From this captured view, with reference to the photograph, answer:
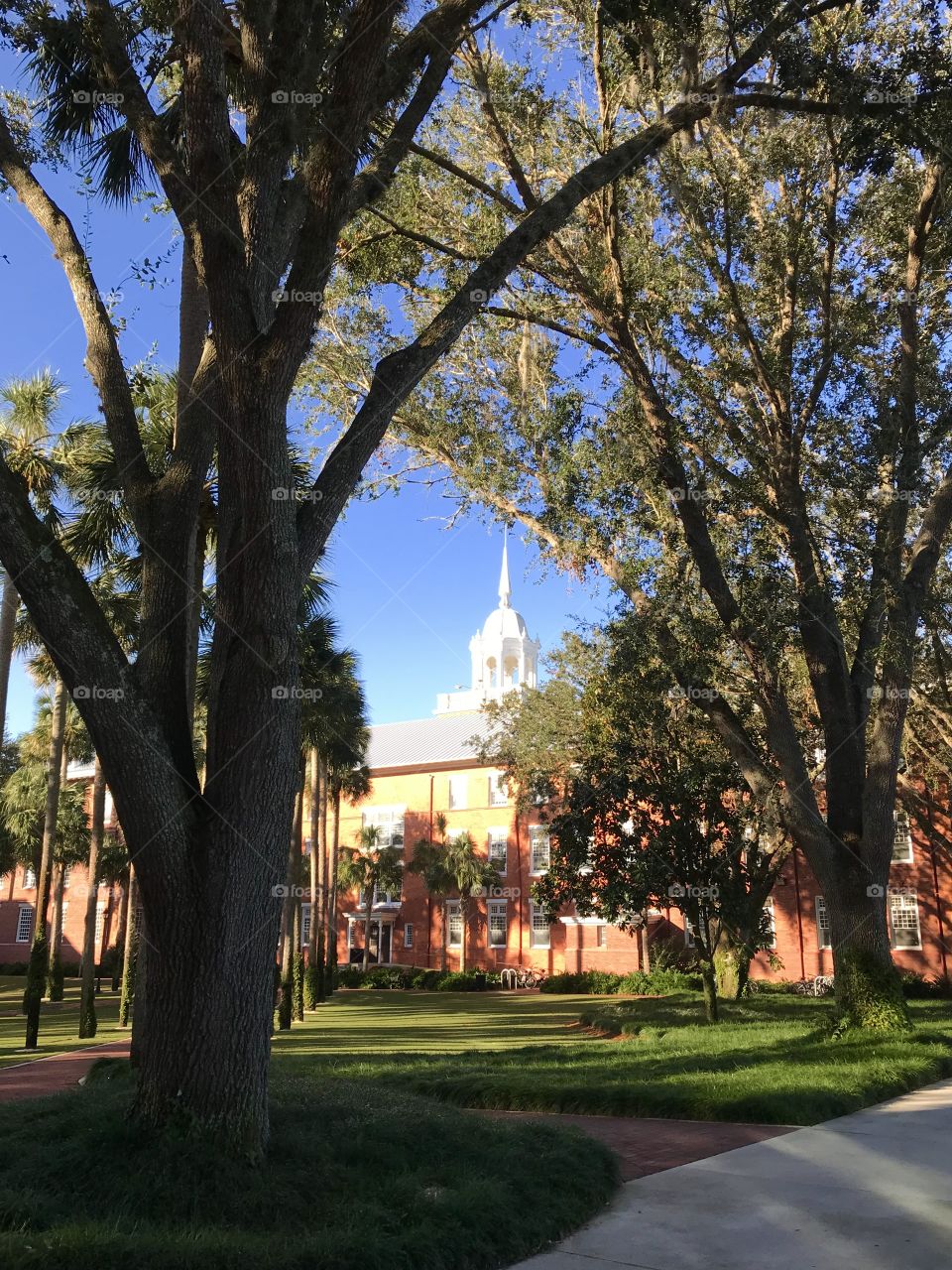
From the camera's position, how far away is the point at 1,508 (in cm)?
525

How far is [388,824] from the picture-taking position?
49438mm

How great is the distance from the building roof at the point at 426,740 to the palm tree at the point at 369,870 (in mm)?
3784

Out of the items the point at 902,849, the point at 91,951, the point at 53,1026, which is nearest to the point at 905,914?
the point at 902,849

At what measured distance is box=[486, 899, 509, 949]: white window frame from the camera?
44.4 metres

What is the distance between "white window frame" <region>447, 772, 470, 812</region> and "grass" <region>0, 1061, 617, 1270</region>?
4069cm

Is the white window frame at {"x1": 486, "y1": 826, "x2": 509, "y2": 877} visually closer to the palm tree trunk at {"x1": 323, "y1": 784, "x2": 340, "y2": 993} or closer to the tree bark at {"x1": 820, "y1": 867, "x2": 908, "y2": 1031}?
the palm tree trunk at {"x1": 323, "y1": 784, "x2": 340, "y2": 993}

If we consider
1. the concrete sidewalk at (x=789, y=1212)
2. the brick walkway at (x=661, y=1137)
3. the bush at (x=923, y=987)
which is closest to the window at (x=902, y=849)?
the bush at (x=923, y=987)

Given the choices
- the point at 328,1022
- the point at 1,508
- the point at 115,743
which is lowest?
the point at 328,1022

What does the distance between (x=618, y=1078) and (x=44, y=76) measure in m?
10.5

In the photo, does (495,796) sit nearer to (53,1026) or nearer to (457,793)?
(457,793)

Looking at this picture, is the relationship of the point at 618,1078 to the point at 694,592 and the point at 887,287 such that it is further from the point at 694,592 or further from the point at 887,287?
the point at 887,287

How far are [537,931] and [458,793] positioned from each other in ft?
24.8

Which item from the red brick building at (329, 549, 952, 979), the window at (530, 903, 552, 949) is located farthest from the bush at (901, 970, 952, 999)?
the window at (530, 903, 552, 949)

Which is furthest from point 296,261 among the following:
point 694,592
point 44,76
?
point 694,592
